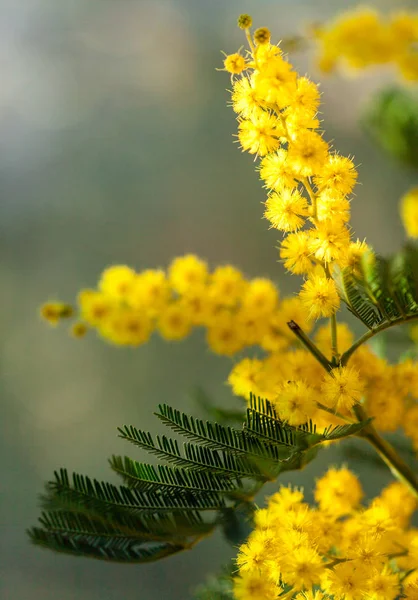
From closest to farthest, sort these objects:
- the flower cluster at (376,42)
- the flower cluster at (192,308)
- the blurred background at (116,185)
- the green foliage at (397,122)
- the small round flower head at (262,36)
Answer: the small round flower head at (262,36)
the flower cluster at (192,308)
the flower cluster at (376,42)
the green foliage at (397,122)
the blurred background at (116,185)

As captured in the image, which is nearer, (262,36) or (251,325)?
(262,36)

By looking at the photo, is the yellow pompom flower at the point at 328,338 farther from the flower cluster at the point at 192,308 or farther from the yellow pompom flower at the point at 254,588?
the yellow pompom flower at the point at 254,588

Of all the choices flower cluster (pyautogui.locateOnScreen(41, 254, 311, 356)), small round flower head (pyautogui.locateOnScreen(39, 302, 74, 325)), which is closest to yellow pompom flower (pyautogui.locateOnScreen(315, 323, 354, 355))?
flower cluster (pyautogui.locateOnScreen(41, 254, 311, 356))

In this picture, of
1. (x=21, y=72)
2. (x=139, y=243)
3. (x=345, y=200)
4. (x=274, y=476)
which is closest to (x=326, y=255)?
(x=345, y=200)

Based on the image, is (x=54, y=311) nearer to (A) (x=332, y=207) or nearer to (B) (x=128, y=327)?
(B) (x=128, y=327)

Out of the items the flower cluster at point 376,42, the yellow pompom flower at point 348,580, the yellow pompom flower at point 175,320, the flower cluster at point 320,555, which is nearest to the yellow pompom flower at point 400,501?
the flower cluster at point 320,555

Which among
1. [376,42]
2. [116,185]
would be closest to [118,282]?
[376,42]
